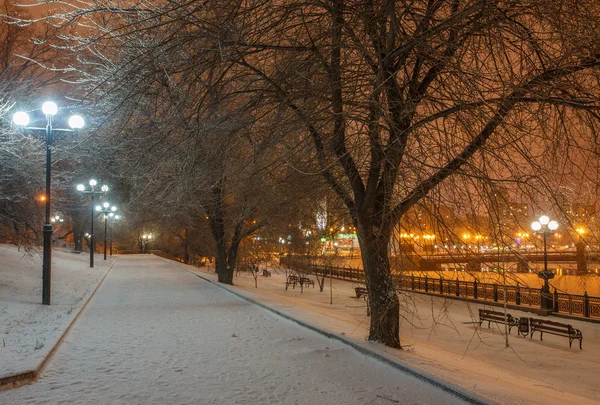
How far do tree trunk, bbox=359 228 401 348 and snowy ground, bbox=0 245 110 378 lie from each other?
16.9ft

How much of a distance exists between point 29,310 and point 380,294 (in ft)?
27.8

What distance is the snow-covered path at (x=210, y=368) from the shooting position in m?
5.48

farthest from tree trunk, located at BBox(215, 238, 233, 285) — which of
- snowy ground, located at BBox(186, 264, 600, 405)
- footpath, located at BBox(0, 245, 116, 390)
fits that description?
snowy ground, located at BBox(186, 264, 600, 405)

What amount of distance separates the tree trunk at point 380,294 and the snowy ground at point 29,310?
5160 mm

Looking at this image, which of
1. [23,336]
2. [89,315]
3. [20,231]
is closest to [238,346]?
[23,336]

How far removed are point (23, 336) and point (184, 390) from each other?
4206 mm

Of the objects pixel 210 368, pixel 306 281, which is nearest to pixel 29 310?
pixel 210 368

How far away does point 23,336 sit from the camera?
324 inches

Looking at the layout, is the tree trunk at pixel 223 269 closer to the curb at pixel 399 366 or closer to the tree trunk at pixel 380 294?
the curb at pixel 399 366

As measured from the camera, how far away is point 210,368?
679 cm

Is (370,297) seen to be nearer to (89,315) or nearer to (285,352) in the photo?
(285,352)

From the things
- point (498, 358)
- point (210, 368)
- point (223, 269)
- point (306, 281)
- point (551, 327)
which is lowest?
point (306, 281)

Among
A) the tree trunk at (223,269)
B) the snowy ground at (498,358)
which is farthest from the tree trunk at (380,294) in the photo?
the tree trunk at (223,269)

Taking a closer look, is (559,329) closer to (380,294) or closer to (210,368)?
(380,294)
